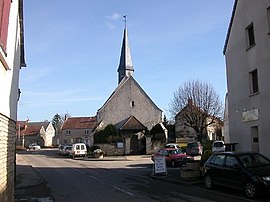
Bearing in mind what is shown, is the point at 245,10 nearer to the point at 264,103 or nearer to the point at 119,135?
the point at 264,103

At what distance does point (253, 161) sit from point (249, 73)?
6915 mm

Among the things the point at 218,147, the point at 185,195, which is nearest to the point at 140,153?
the point at 218,147

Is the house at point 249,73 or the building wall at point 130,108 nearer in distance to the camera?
the house at point 249,73

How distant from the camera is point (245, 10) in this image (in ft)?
64.5

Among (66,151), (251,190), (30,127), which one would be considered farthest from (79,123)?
(251,190)

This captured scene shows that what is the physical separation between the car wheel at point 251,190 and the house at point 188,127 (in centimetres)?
3778

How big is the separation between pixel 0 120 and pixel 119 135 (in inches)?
1608

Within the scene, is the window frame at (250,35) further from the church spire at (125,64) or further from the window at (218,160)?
the church spire at (125,64)

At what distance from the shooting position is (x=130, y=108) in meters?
51.5

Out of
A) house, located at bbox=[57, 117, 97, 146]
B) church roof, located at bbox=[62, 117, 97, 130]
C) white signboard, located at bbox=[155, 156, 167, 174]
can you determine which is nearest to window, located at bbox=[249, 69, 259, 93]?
white signboard, located at bbox=[155, 156, 167, 174]

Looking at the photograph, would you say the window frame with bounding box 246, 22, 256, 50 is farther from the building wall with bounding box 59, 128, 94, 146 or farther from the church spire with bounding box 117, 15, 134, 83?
the building wall with bounding box 59, 128, 94, 146

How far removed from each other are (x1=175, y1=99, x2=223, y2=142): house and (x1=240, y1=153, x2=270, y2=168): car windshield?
3622cm

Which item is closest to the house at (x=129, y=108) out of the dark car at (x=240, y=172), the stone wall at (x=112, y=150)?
the stone wall at (x=112, y=150)

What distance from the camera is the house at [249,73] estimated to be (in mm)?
17203
